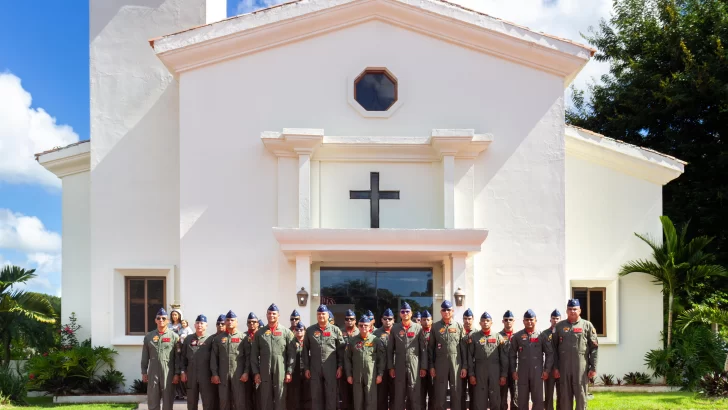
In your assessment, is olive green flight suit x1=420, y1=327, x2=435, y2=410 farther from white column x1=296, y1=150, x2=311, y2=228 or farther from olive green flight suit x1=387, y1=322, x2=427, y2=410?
white column x1=296, y1=150, x2=311, y2=228

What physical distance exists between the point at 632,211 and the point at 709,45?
319 inches

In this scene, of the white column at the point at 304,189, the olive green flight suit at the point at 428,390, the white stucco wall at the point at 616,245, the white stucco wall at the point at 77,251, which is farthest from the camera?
the white stucco wall at the point at 77,251

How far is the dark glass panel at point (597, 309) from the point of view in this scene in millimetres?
14992

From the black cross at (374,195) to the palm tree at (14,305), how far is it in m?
7.16

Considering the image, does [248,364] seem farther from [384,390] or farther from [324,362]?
[384,390]

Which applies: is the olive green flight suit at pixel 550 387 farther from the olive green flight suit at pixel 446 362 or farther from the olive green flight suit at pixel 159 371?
the olive green flight suit at pixel 159 371

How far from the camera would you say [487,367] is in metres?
10.2

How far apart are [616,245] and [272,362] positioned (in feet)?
28.5

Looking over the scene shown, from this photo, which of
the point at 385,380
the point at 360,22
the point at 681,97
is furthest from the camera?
the point at 681,97

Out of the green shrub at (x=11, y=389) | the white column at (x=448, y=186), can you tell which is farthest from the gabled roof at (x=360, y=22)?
the green shrub at (x=11, y=389)

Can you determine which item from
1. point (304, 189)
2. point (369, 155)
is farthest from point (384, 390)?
point (369, 155)

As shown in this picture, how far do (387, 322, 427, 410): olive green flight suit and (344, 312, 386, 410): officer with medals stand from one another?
183 millimetres

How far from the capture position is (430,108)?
44.5 feet

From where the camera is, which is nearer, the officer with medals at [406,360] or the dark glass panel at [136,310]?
the officer with medals at [406,360]
